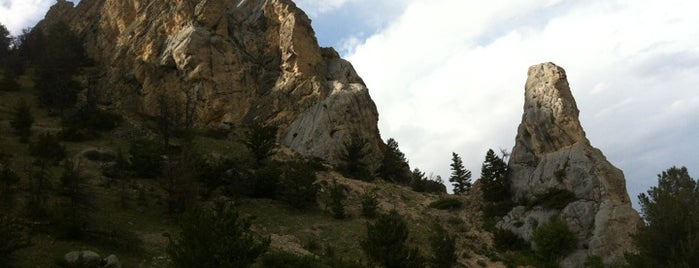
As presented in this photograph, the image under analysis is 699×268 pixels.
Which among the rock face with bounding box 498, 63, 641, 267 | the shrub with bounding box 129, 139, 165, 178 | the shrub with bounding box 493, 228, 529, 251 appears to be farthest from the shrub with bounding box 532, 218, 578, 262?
the shrub with bounding box 129, 139, 165, 178

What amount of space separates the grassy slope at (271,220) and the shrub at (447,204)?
28.5 inches

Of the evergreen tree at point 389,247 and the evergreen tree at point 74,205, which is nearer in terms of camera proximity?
the evergreen tree at point 74,205

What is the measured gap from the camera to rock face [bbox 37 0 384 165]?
59.0 metres

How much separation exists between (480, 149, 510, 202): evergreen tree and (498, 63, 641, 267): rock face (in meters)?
0.79

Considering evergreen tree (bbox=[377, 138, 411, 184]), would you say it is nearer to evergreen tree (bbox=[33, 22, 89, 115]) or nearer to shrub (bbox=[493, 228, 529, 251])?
shrub (bbox=[493, 228, 529, 251])

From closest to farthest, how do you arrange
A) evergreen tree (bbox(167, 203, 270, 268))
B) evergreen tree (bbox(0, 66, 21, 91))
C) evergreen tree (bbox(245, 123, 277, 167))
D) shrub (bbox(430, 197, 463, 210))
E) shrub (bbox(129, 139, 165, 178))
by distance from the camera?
1. evergreen tree (bbox(167, 203, 270, 268))
2. shrub (bbox(129, 139, 165, 178))
3. evergreen tree (bbox(245, 123, 277, 167))
4. shrub (bbox(430, 197, 463, 210))
5. evergreen tree (bbox(0, 66, 21, 91))

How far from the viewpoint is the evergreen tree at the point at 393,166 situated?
57.5 metres

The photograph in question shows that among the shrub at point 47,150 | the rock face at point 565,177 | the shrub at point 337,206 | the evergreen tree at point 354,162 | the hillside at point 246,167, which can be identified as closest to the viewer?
the hillside at point 246,167

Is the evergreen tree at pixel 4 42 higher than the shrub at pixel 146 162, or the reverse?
the evergreen tree at pixel 4 42

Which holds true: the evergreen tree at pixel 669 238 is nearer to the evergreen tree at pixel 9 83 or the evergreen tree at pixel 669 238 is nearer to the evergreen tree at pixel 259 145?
the evergreen tree at pixel 259 145

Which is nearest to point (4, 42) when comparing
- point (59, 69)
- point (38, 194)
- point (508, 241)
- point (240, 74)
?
point (59, 69)

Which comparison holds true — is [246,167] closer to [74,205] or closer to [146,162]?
[146,162]

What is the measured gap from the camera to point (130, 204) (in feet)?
A: 105

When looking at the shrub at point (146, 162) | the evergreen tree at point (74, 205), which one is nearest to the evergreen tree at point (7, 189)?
the evergreen tree at point (74, 205)
